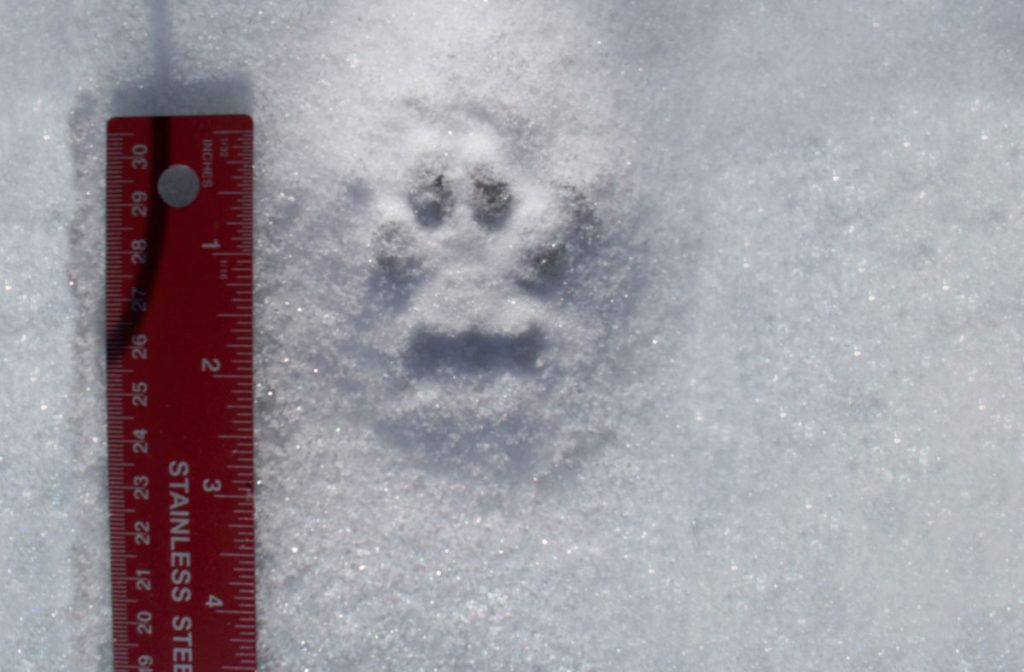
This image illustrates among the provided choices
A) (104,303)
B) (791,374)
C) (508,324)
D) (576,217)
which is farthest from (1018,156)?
(104,303)

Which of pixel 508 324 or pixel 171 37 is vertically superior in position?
pixel 171 37

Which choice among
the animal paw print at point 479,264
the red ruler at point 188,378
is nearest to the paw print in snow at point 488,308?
the animal paw print at point 479,264

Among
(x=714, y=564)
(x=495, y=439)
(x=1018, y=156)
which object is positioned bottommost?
(x=714, y=564)

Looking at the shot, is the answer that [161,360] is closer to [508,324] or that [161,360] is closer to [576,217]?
[508,324]

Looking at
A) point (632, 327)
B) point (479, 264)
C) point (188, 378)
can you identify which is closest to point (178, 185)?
point (188, 378)

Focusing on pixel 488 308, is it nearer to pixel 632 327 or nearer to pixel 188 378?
pixel 632 327
